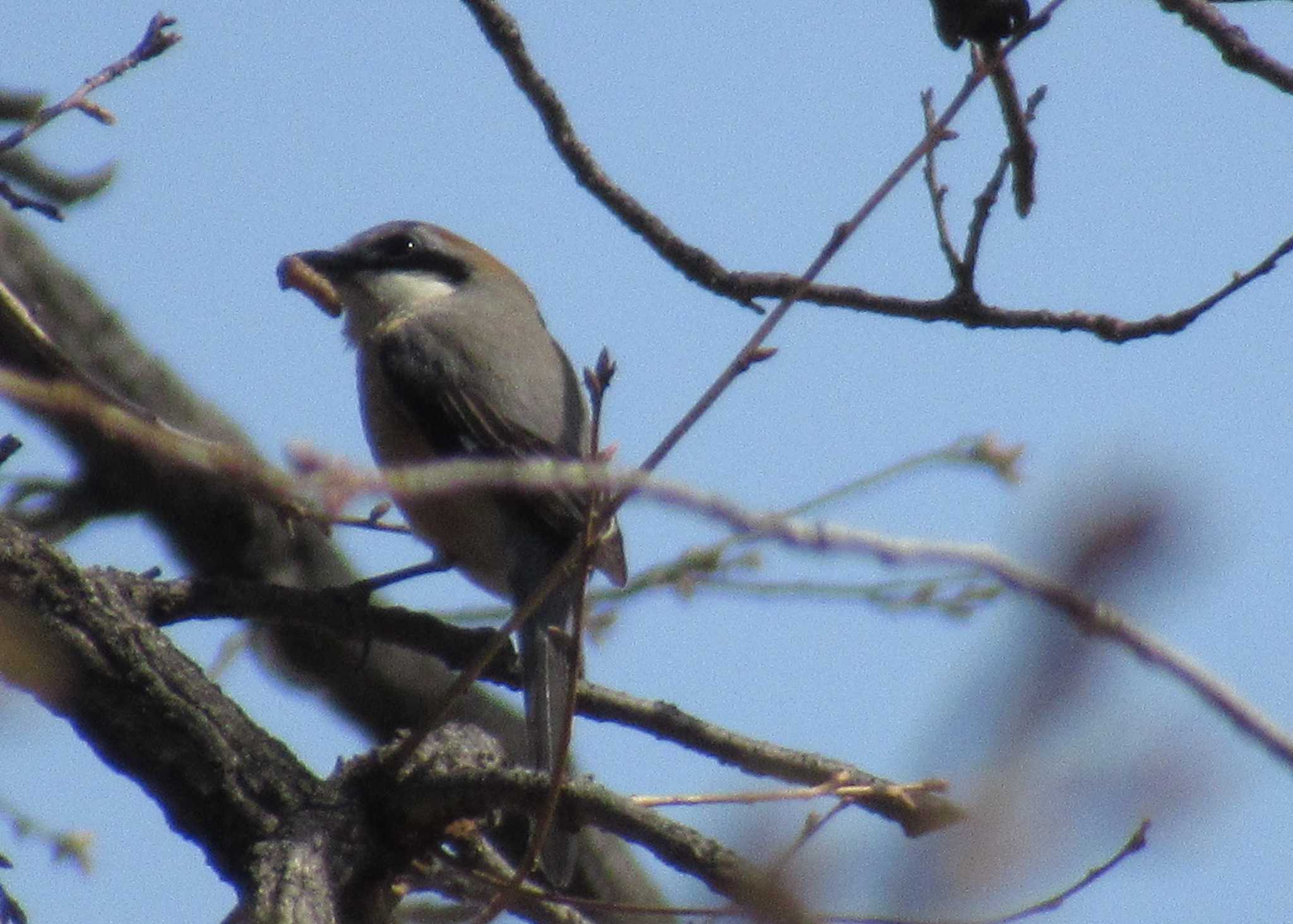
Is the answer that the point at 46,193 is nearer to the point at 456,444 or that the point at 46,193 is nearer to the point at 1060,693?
the point at 456,444

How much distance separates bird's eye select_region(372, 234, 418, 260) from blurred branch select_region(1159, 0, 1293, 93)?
357cm

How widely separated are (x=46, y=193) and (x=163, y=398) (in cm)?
129

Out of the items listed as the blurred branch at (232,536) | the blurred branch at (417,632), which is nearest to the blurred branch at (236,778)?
the blurred branch at (417,632)

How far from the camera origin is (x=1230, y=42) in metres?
3.16

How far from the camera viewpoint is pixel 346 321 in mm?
6031

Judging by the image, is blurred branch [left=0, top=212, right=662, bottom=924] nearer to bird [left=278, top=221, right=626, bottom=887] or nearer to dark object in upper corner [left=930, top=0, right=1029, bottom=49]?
bird [left=278, top=221, right=626, bottom=887]

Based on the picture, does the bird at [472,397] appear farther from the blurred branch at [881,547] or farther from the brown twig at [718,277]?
the blurred branch at [881,547]

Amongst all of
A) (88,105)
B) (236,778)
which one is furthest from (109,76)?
(236,778)

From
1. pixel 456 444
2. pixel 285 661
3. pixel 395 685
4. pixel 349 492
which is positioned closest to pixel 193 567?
pixel 285 661

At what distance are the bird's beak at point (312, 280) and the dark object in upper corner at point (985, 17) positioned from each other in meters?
3.55

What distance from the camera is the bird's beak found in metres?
6.05

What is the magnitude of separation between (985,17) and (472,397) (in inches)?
103

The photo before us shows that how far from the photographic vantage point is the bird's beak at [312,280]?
605 cm

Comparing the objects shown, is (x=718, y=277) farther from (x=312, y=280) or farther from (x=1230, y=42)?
(x=312, y=280)
